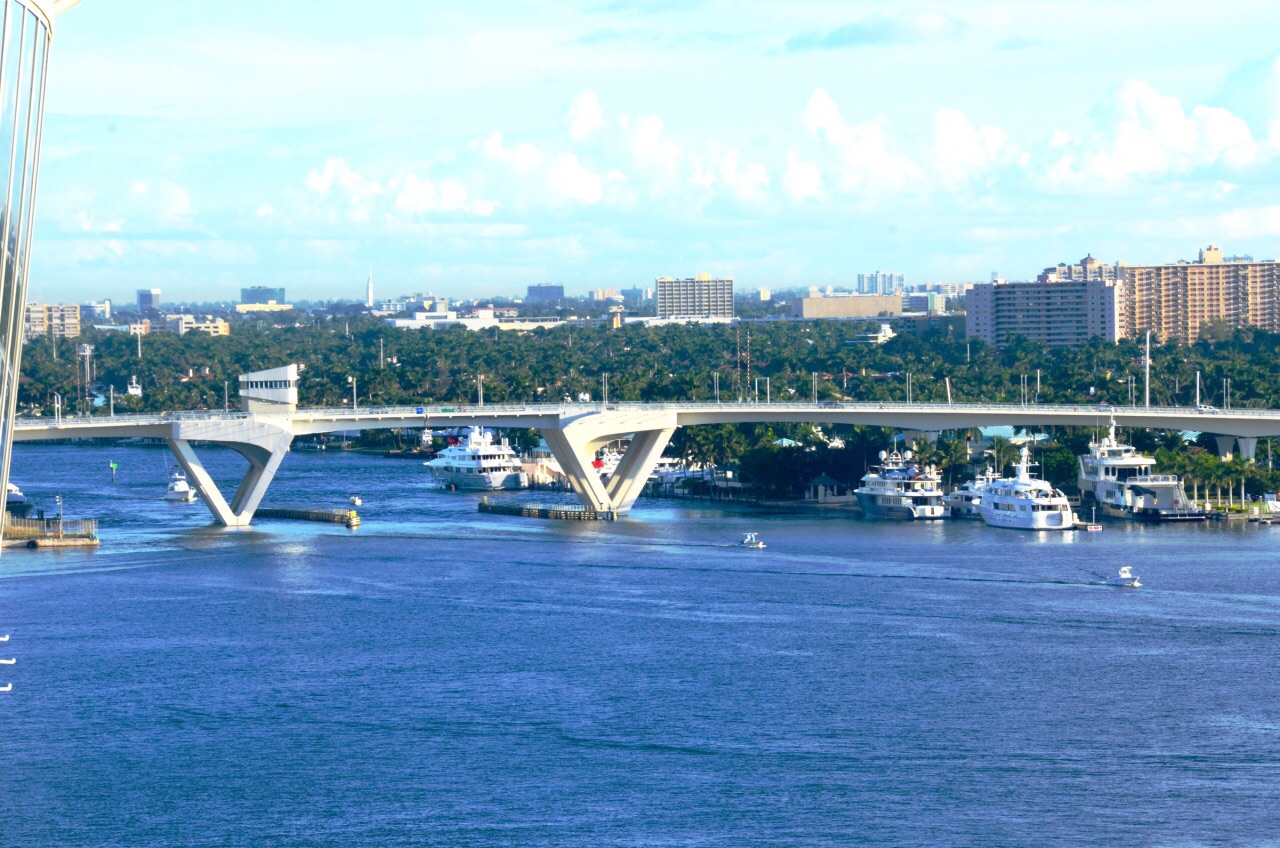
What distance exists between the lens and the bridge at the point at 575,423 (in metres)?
86.2

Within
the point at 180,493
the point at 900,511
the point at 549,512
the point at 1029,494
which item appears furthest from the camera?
the point at 180,493

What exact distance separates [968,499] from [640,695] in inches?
2026

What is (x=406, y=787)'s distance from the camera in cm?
4016

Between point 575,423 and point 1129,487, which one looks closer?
point 575,423

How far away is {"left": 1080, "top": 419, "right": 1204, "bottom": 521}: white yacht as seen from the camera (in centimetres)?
9306

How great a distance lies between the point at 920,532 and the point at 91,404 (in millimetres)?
107581

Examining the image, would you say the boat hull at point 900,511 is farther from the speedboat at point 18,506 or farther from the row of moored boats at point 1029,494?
the speedboat at point 18,506

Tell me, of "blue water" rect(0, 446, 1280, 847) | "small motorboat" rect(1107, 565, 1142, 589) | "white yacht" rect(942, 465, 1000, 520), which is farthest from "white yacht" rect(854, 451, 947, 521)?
"small motorboat" rect(1107, 565, 1142, 589)

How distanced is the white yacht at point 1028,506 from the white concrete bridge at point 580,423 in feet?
37.9

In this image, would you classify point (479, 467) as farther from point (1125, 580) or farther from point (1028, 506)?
point (1125, 580)

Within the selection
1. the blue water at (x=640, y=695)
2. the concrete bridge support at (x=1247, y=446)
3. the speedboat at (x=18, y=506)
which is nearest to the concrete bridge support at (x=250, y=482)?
the blue water at (x=640, y=695)

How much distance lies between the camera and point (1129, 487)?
94562 millimetres

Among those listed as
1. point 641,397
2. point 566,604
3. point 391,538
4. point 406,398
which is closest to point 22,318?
point 566,604

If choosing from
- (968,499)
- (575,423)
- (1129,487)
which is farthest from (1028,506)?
(575,423)
